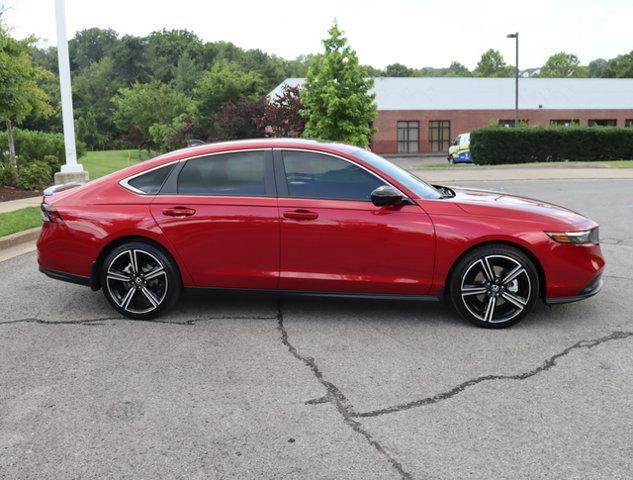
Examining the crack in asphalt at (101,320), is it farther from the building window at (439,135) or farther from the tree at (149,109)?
the building window at (439,135)

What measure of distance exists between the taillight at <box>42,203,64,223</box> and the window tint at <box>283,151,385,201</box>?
7.02 ft

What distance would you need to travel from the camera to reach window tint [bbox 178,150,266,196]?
545 cm

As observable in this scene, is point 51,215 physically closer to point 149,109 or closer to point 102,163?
point 102,163

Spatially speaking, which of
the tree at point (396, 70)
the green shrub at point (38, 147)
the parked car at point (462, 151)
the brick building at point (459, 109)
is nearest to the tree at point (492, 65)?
the tree at point (396, 70)

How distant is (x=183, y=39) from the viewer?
105 meters

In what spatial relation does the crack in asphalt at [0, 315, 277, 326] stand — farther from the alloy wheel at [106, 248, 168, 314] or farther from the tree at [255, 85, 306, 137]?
the tree at [255, 85, 306, 137]

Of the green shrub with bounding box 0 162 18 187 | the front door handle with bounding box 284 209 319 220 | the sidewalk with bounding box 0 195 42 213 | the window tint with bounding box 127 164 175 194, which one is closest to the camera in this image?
the front door handle with bounding box 284 209 319 220

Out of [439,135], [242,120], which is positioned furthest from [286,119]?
[439,135]

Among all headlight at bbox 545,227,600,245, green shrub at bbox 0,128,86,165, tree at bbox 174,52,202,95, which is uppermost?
tree at bbox 174,52,202,95

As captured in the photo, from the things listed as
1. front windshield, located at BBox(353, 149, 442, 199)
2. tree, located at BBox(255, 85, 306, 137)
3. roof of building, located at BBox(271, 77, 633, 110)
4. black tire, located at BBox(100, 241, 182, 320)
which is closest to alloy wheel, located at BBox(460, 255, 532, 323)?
front windshield, located at BBox(353, 149, 442, 199)

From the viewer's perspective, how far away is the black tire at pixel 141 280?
546cm

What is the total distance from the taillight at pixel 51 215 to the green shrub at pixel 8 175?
11.2m

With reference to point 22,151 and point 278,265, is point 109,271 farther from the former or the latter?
point 22,151

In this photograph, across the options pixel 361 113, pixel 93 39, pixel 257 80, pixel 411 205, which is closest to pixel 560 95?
pixel 257 80
